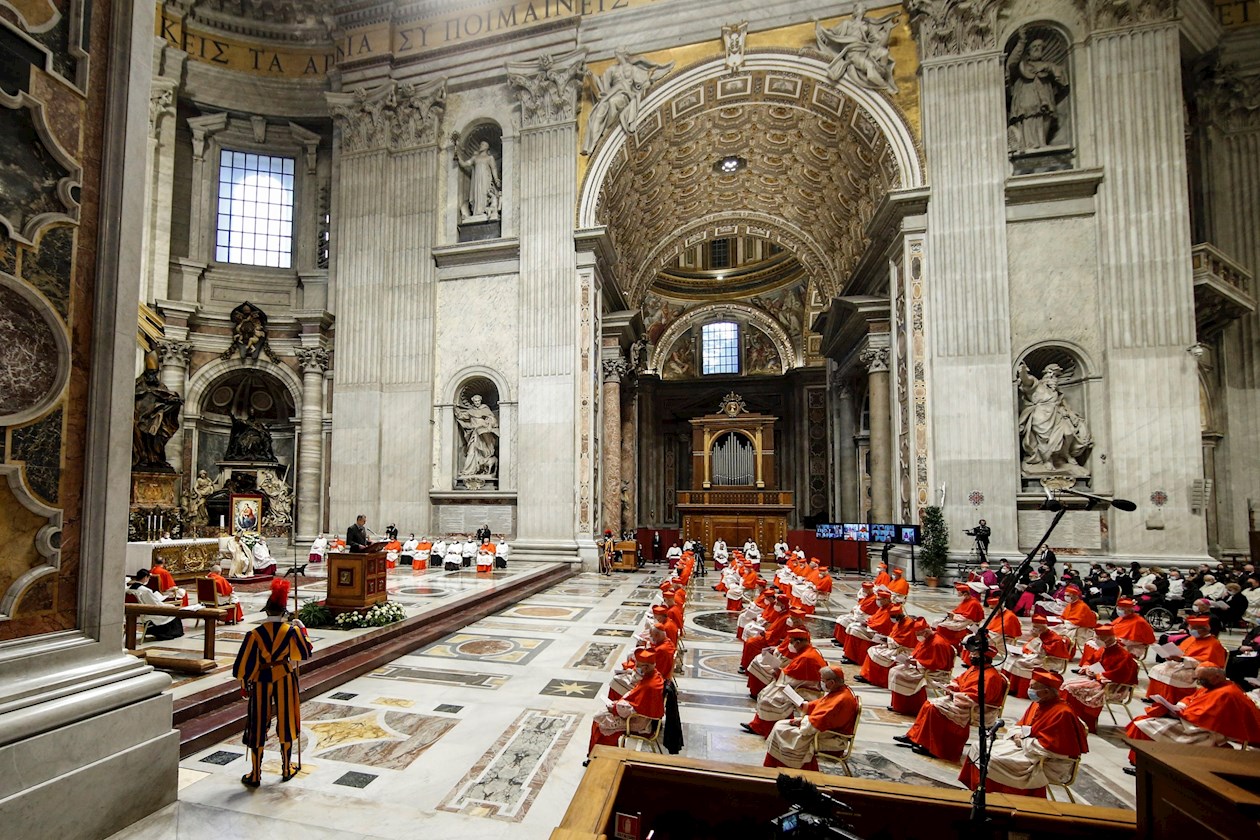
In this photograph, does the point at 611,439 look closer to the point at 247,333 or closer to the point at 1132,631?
the point at 247,333

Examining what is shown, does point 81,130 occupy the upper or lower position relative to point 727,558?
upper

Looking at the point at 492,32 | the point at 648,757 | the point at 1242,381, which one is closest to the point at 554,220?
the point at 492,32

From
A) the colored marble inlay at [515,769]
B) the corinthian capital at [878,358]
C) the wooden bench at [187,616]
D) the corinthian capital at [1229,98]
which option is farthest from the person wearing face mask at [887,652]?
the corinthian capital at [1229,98]

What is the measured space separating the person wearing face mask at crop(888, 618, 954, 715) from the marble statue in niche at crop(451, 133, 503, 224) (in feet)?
53.4

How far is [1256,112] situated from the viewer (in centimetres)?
1669

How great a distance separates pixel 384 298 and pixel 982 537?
16.3 m

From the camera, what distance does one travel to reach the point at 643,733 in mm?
4707

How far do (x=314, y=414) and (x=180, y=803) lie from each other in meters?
17.3

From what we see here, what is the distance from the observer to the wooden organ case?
24.0m

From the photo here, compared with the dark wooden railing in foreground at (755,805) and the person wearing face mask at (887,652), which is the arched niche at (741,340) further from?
the dark wooden railing in foreground at (755,805)

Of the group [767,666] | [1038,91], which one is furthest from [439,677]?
[1038,91]

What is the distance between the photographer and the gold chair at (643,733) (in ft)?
15.3

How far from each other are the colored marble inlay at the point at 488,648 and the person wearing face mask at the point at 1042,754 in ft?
16.6

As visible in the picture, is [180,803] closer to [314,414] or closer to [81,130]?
[81,130]
